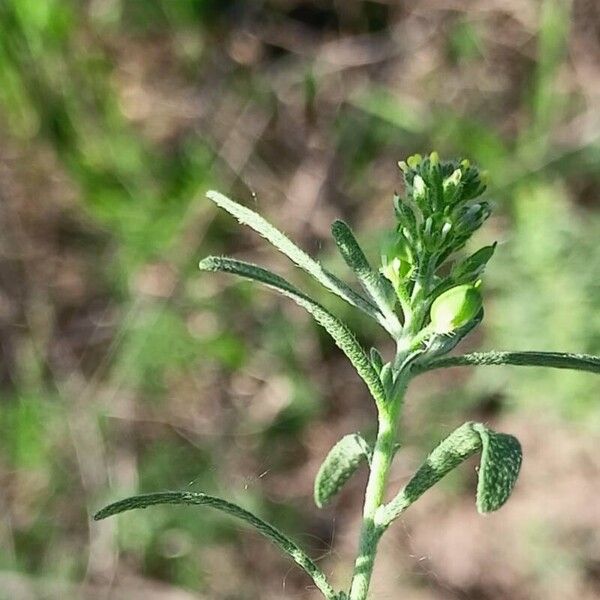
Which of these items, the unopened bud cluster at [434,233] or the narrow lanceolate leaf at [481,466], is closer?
the narrow lanceolate leaf at [481,466]

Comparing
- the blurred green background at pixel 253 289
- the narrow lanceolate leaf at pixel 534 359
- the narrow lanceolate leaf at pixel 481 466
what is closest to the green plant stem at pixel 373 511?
the narrow lanceolate leaf at pixel 481 466

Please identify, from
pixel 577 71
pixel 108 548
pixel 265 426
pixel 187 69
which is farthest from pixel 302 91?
pixel 108 548

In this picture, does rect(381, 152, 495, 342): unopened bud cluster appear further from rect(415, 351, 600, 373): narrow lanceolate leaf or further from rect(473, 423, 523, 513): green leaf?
rect(473, 423, 523, 513): green leaf

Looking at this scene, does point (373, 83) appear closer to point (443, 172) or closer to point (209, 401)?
point (209, 401)

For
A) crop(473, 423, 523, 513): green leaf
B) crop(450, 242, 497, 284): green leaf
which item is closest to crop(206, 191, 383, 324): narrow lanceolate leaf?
crop(450, 242, 497, 284): green leaf

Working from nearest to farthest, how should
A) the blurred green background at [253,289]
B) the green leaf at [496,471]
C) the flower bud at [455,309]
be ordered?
the green leaf at [496,471] < the flower bud at [455,309] < the blurred green background at [253,289]

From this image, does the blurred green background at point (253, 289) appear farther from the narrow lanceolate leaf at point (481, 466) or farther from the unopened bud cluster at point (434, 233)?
the narrow lanceolate leaf at point (481, 466)

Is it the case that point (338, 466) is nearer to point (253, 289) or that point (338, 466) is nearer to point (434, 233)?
point (434, 233)

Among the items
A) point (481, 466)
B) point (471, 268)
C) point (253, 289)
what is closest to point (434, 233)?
point (471, 268)
